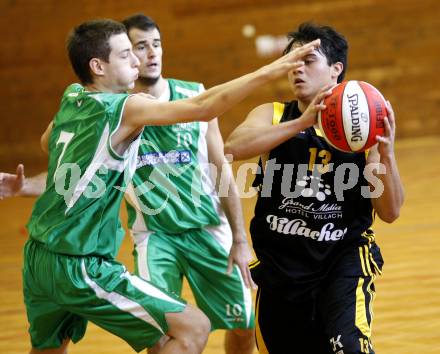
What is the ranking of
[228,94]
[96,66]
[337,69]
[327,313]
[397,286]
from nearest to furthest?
[228,94], [327,313], [96,66], [337,69], [397,286]

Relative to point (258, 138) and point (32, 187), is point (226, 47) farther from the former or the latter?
point (258, 138)

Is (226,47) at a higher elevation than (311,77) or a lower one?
lower

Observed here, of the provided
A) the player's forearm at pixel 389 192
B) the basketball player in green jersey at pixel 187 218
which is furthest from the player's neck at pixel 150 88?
the player's forearm at pixel 389 192

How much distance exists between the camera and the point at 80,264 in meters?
3.76

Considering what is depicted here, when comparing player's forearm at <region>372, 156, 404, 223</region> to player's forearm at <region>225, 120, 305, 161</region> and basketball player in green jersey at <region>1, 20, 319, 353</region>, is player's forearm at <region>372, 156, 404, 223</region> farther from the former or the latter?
basketball player in green jersey at <region>1, 20, 319, 353</region>

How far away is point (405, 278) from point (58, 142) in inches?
153

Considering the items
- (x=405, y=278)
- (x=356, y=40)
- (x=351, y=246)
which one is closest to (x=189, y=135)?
(x=351, y=246)

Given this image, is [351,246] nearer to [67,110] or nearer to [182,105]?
[182,105]

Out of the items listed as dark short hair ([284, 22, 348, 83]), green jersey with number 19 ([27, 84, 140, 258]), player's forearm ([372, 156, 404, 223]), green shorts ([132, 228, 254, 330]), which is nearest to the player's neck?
green shorts ([132, 228, 254, 330])

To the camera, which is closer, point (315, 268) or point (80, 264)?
point (80, 264)

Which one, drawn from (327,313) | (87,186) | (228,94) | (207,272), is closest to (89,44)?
(87,186)

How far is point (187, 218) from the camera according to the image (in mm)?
4902

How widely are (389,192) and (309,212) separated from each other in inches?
15.3

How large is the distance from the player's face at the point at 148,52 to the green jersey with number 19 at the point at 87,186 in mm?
1119
